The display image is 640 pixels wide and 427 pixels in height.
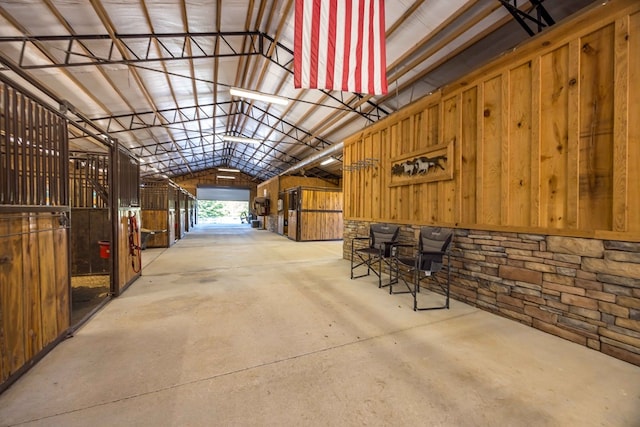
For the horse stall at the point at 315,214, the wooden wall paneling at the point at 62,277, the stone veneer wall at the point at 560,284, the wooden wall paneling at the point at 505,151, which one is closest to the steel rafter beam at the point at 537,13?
the wooden wall paneling at the point at 505,151

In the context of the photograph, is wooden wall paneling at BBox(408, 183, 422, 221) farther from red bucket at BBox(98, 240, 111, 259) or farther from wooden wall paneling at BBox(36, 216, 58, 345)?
red bucket at BBox(98, 240, 111, 259)

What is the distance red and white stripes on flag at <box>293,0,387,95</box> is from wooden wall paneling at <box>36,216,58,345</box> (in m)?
2.86

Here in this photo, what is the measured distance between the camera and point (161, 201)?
8.34 metres

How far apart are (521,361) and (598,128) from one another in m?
2.16

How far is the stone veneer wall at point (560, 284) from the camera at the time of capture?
2070mm

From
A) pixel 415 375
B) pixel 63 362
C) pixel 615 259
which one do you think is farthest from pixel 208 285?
pixel 615 259

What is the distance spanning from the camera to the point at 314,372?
6.07 feet

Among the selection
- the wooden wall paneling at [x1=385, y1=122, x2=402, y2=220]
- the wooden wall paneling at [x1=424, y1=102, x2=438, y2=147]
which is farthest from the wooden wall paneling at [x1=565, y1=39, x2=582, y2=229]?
the wooden wall paneling at [x1=385, y1=122, x2=402, y2=220]

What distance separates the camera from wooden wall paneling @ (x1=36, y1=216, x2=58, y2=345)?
2031mm

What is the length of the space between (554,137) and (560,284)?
4.85 ft

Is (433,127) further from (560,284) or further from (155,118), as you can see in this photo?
(155,118)

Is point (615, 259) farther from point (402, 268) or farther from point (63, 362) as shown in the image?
point (63, 362)

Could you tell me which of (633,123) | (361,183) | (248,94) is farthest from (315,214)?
(633,123)

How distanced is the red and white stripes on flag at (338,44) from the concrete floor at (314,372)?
2840mm
